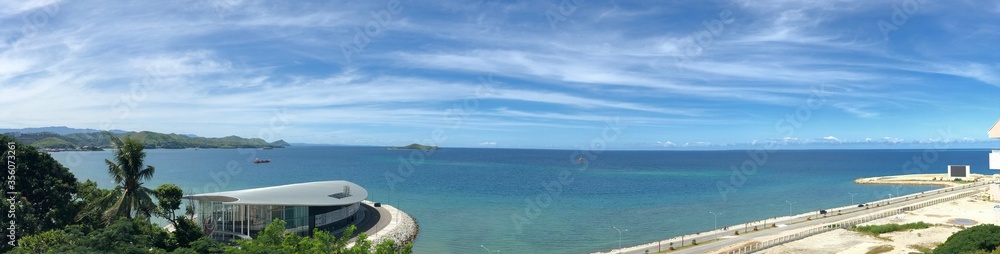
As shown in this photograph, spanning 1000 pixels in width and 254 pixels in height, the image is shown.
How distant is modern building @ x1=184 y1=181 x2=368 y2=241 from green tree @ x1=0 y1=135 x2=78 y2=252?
387 inches

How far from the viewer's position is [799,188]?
13225 centimetres

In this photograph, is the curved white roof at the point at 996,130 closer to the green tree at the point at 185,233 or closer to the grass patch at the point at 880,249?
the grass patch at the point at 880,249

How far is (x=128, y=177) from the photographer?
→ 3475 cm

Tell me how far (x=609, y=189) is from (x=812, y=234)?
68.0 m

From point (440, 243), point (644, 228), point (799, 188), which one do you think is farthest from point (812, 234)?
point (799, 188)

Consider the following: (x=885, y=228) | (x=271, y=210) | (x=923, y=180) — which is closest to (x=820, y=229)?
(x=885, y=228)

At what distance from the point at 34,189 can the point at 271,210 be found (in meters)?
18.0

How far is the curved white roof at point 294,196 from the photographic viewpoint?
160ft

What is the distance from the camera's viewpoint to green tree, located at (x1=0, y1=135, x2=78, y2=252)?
34.5 m

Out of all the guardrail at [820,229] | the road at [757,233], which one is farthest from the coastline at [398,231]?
the guardrail at [820,229]

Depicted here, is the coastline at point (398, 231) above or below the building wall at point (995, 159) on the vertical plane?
below

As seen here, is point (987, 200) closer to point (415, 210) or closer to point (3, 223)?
point (415, 210)

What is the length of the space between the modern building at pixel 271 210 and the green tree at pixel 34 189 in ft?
32.2

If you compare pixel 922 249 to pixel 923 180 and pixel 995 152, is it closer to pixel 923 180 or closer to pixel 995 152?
pixel 995 152
